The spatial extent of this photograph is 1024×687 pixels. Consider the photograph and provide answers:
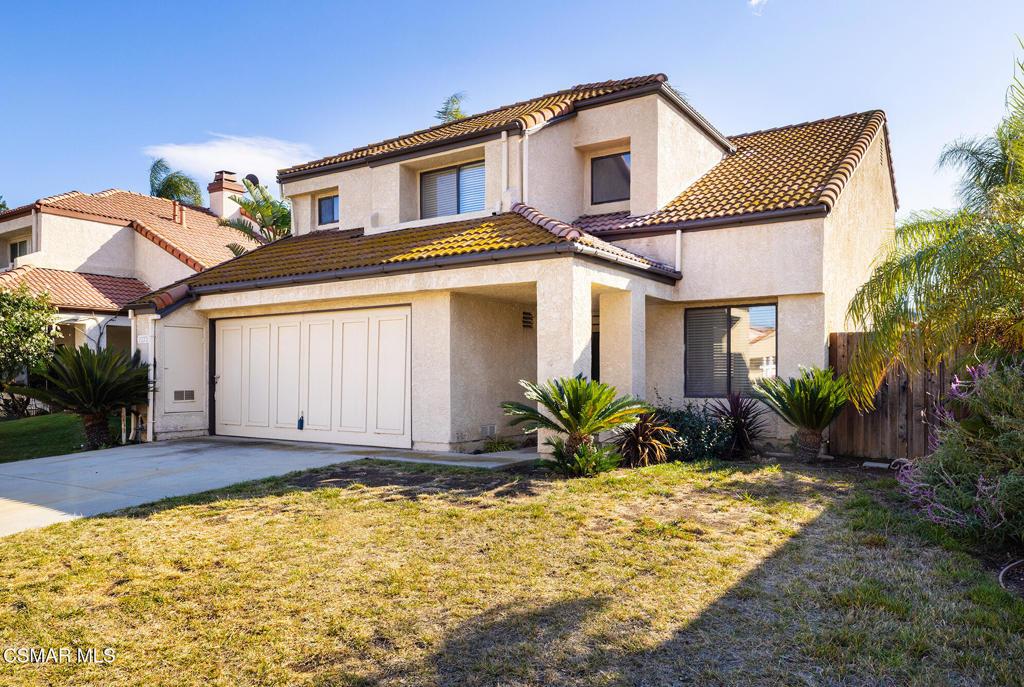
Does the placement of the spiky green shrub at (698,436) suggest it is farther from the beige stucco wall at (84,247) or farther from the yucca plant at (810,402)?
the beige stucco wall at (84,247)

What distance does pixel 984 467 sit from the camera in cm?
652

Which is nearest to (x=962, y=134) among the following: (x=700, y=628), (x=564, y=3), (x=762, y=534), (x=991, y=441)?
(x=564, y=3)

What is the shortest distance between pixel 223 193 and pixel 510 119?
20256mm

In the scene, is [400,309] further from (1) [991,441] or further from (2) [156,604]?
(1) [991,441]

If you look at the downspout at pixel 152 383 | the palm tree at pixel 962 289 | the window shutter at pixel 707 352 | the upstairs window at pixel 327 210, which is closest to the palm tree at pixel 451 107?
the upstairs window at pixel 327 210

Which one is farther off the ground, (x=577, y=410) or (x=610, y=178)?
(x=610, y=178)

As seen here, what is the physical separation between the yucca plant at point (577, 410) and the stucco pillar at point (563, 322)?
0.45 meters

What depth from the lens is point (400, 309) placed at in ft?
42.0

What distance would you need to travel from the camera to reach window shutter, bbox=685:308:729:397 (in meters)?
13.3

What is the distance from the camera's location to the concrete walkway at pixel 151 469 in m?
8.07

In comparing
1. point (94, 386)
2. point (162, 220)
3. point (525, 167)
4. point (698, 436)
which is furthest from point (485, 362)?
point (162, 220)

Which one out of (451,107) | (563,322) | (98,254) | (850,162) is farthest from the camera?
(451,107)

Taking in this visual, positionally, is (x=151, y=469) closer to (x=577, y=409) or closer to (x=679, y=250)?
(x=577, y=409)

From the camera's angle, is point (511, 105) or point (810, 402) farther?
point (511, 105)
